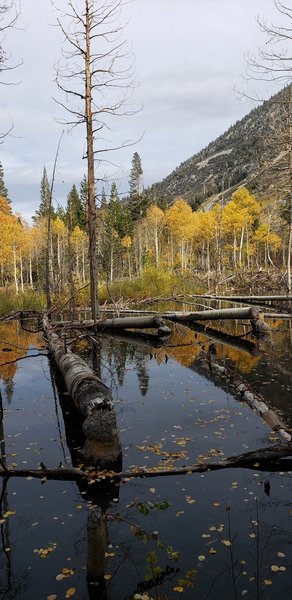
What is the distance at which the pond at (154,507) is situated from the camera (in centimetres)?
324

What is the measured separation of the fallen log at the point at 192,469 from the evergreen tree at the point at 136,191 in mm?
64777

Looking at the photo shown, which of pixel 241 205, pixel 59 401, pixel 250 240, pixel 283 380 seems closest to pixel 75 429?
pixel 59 401

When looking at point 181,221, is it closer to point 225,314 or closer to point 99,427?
point 225,314

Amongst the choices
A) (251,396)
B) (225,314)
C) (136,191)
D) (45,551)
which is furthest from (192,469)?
(136,191)

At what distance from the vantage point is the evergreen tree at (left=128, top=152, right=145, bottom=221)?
6950cm

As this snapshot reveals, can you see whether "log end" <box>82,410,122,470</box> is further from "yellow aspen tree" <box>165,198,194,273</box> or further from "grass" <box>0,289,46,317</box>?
"yellow aspen tree" <box>165,198,194,273</box>

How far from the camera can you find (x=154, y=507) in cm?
410

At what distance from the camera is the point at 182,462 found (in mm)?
5172

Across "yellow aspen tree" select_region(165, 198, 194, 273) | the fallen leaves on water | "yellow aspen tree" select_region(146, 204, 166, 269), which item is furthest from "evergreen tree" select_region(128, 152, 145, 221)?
the fallen leaves on water

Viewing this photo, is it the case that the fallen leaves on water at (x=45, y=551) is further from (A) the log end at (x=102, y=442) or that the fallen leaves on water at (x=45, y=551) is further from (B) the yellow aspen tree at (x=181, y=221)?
(B) the yellow aspen tree at (x=181, y=221)

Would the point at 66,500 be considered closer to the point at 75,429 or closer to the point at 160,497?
the point at 160,497

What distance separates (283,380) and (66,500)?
5.36 m

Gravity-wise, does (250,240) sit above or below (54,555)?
above

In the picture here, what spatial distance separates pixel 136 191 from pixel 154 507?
2810 inches
